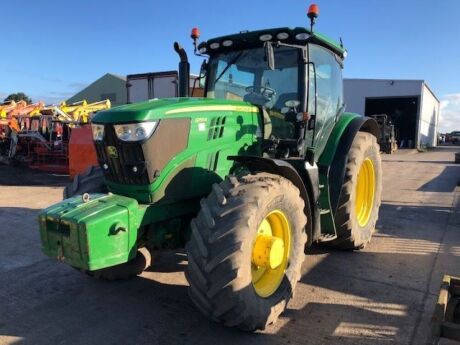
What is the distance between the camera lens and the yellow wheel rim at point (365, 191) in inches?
232

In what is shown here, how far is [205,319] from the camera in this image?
3.64 metres

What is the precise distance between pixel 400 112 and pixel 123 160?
1439 inches

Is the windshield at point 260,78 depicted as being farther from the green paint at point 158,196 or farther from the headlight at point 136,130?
the headlight at point 136,130

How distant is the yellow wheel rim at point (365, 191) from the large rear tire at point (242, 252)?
2449mm

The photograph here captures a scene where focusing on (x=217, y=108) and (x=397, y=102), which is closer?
(x=217, y=108)

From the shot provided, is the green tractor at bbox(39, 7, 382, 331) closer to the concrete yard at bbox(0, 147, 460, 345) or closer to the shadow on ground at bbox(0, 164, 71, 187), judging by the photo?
the concrete yard at bbox(0, 147, 460, 345)

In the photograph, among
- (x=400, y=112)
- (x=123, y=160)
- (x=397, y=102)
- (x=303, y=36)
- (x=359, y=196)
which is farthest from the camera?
(x=400, y=112)

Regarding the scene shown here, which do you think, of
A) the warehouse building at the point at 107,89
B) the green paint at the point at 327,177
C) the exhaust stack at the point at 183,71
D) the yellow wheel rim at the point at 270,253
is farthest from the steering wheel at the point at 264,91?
the warehouse building at the point at 107,89

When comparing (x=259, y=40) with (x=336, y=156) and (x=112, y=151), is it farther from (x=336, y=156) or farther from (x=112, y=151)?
(x=112, y=151)

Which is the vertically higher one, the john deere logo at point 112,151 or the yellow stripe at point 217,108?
the yellow stripe at point 217,108

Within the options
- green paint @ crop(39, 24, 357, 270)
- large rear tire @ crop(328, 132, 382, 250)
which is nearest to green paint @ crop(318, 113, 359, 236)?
large rear tire @ crop(328, 132, 382, 250)

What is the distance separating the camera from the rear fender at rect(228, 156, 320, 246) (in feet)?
12.3

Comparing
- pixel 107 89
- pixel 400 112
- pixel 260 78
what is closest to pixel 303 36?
pixel 260 78

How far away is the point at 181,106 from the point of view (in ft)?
12.0
